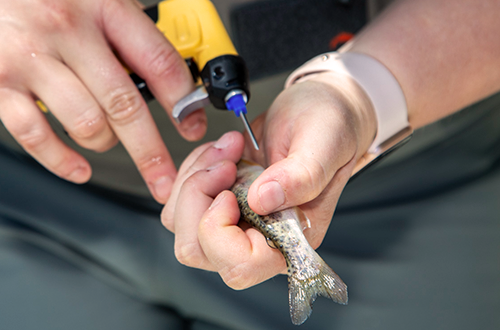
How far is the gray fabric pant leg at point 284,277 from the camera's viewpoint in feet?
4.57

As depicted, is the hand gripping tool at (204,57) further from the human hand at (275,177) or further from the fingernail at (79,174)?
the fingernail at (79,174)

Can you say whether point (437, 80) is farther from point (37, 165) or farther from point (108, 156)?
point (37, 165)

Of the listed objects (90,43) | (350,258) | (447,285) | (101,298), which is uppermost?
(90,43)

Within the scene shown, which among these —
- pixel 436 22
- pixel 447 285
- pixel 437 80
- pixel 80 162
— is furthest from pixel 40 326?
pixel 436 22

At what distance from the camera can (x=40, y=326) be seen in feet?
4.39

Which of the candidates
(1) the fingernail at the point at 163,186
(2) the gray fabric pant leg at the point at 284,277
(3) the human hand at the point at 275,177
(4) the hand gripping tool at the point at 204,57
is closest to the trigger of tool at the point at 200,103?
(4) the hand gripping tool at the point at 204,57

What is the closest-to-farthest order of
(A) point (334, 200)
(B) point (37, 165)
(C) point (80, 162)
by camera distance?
(A) point (334, 200) < (C) point (80, 162) < (B) point (37, 165)

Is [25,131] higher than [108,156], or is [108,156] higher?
[25,131]

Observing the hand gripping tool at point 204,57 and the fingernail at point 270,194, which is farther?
the hand gripping tool at point 204,57

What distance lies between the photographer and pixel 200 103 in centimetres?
116

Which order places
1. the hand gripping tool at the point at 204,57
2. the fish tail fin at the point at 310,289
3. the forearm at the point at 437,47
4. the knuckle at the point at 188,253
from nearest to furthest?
the fish tail fin at the point at 310,289 → the knuckle at the point at 188,253 → the hand gripping tool at the point at 204,57 → the forearm at the point at 437,47

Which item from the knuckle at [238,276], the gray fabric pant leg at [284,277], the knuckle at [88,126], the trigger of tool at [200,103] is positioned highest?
the knuckle at [88,126]

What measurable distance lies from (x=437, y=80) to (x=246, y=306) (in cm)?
117

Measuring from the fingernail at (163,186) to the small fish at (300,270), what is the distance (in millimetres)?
498
